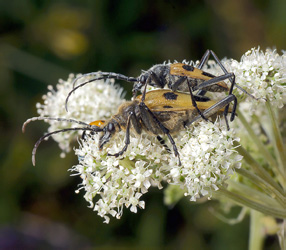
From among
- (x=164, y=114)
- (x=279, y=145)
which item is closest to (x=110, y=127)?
(x=164, y=114)

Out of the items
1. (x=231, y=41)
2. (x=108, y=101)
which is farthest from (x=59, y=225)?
(x=231, y=41)

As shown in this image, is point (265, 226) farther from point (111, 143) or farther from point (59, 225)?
point (59, 225)

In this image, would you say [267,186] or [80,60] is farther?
[80,60]

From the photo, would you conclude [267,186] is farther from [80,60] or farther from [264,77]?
[80,60]

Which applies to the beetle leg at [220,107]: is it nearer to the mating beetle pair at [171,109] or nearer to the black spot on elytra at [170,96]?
the mating beetle pair at [171,109]

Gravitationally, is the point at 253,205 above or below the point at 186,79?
below

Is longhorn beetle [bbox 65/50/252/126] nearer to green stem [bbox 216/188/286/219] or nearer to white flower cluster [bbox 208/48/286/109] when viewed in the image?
white flower cluster [bbox 208/48/286/109]

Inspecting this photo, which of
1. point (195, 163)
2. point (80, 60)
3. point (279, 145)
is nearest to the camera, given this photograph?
point (195, 163)

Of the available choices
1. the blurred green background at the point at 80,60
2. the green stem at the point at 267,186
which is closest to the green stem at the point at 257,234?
the green stem at the point at 267,186
